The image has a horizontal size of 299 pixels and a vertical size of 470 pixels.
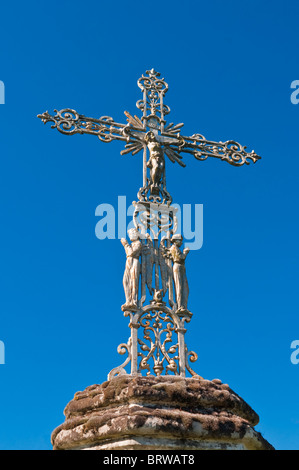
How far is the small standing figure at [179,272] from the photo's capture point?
700 centimetres

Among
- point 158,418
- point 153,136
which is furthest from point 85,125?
point 158,418

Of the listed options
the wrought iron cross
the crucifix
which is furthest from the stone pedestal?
the wrought iron cross

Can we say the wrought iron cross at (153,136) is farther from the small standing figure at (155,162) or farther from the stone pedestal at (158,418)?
the stone pedestal at (158,418)

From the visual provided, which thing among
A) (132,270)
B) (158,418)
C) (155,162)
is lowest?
(158,418)

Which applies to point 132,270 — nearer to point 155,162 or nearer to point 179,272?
point 179,272

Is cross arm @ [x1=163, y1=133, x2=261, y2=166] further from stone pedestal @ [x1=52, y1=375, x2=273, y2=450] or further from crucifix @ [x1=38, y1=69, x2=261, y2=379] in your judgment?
stone pedestal @ [x1=52, y1=375, x2=273, y2=450]

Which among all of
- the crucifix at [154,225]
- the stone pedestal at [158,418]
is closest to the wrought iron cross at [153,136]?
the crucifix at [154,225]

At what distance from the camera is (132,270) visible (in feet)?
23.0

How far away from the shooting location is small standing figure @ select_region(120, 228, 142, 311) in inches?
266

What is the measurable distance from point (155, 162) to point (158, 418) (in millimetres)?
3895

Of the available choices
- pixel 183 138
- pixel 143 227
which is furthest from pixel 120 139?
pixel 143 227

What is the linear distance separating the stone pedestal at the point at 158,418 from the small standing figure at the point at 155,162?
3.01 m

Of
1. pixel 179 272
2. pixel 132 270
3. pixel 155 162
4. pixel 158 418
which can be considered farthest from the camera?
pixel 155 162
